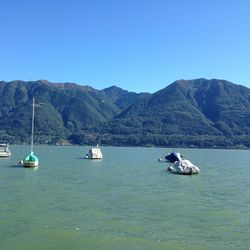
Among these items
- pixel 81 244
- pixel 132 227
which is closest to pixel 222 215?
pixel 132 227

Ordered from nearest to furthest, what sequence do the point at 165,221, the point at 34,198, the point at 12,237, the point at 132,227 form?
the point at 12,237 → the point at 132,227 → the point at 165,221 → the point at 34,198

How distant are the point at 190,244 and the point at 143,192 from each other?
31.6 metres

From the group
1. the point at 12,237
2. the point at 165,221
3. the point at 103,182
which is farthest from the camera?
the point at 103,182

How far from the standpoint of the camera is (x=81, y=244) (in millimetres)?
33500

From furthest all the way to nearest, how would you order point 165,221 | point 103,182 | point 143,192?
point 103,182, point 143,192, point 165,221

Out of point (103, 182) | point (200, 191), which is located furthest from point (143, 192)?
point (103, 182)

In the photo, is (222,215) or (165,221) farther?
(222,215)

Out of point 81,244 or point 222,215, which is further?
point 222,215

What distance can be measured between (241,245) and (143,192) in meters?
32.0

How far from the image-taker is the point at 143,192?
65812 mm

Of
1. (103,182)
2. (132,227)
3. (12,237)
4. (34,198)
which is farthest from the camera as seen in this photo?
(103,182)

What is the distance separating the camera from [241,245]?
34469 mm

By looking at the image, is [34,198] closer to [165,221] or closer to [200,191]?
[165,221]

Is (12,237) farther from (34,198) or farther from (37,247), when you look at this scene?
(34,198)
